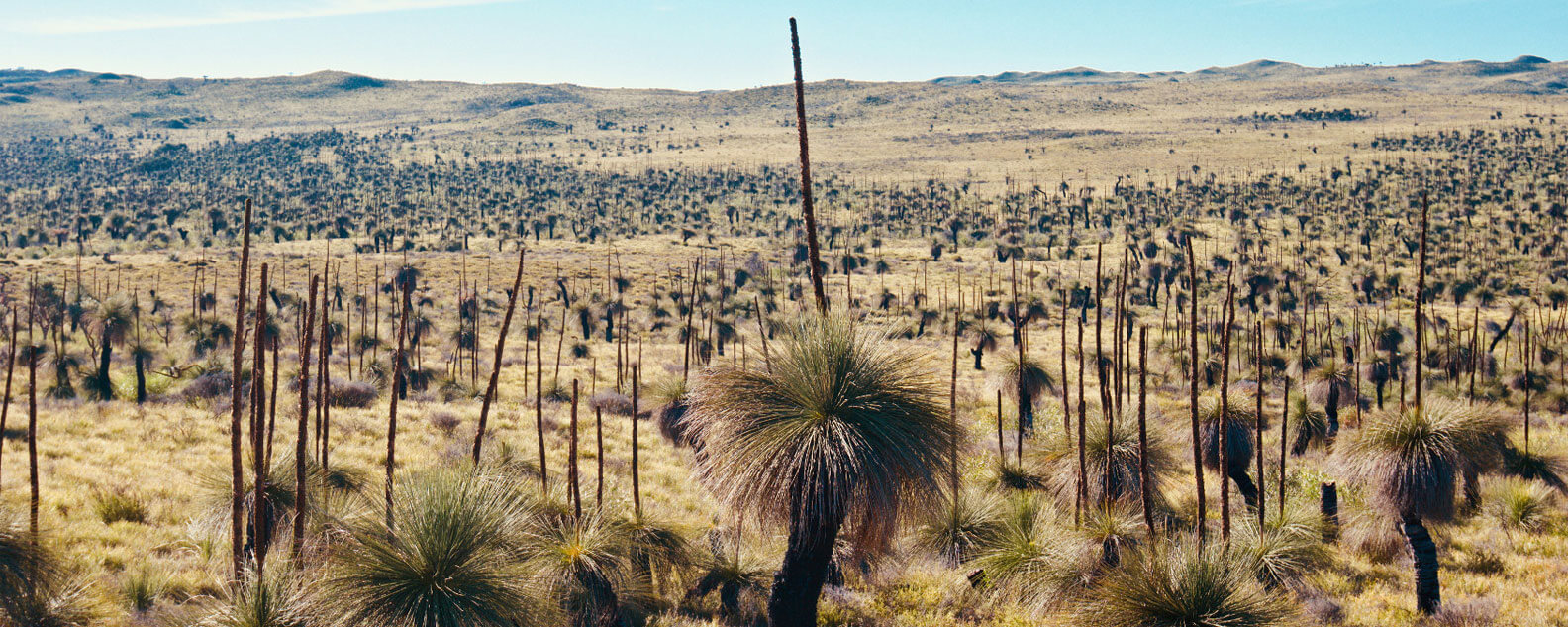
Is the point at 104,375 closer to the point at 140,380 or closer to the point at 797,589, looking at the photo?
the point at 140,380

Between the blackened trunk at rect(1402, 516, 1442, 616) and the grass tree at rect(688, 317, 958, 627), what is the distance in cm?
902

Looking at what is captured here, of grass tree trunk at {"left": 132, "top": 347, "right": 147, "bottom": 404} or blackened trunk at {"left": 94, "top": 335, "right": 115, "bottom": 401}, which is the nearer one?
grass tree trunk at {"left": 132, "top": 347, "right": 147, "bottom": 404}

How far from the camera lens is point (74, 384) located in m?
30.9

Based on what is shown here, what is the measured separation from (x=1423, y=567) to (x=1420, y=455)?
8.46 ft

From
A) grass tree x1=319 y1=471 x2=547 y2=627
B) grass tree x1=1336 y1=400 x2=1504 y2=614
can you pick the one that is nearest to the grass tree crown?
grass tree x1=319 y1=471 x2=547 y2=627

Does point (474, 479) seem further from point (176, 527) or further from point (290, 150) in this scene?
point (290, 150)

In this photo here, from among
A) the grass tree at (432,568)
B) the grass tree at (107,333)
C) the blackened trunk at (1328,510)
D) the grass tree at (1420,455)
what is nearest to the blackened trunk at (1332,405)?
the blackened trunk at (1328,510)

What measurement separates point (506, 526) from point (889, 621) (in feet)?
24.8

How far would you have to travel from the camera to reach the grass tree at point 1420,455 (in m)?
12.9

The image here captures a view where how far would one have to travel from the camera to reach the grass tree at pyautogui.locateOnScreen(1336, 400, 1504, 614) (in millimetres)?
12938

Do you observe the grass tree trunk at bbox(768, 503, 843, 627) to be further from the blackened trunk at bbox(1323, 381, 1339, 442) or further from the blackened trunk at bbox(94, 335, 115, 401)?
the blackened trunk at bbox(94, 335, 115, 401)

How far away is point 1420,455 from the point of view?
13.0m

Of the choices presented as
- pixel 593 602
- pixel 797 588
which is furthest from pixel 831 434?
pixel 593 602

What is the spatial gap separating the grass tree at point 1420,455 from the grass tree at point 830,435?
7.86m
